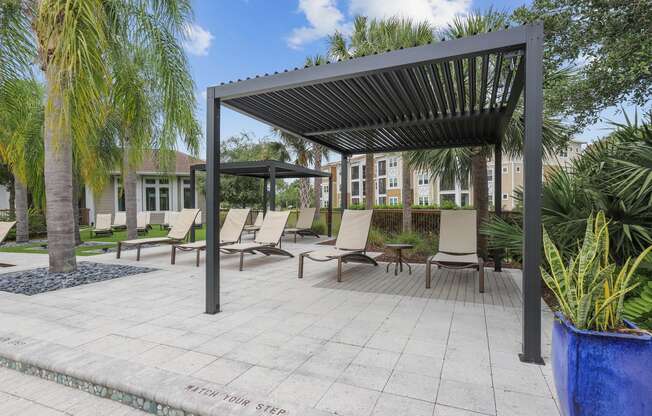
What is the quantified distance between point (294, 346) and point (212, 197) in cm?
215

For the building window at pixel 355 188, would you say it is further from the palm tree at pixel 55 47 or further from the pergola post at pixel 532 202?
the pergola post at pixel 532 202

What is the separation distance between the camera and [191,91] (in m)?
6.80

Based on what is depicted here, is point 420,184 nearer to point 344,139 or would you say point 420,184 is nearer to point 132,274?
point 344,139

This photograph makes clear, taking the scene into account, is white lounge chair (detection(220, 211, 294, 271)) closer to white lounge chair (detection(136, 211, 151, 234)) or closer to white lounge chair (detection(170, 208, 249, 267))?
white lounge chair (detection(170, 208, 249, 267))

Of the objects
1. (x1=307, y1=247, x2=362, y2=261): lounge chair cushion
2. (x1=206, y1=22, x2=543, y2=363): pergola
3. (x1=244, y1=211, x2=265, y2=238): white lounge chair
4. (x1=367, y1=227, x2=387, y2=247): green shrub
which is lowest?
(x1=367, y1=227, x2=387, y2=247): green shrub

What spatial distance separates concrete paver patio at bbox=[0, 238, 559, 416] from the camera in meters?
2.46

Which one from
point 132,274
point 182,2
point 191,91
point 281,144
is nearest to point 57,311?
point 132,274

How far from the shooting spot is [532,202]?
3.09m

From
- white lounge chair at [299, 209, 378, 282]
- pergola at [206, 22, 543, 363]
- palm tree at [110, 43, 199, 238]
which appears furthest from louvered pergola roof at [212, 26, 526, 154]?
white lounge chair at [299, 209, 378, 282]

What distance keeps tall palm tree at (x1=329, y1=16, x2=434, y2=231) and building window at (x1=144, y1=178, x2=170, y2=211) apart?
53.6 ft

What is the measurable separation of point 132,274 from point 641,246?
26.7 feet

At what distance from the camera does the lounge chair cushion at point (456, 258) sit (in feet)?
19.0

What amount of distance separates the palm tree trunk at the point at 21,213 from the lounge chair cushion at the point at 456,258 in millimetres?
15133

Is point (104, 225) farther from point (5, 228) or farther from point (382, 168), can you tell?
point (382, 168)
